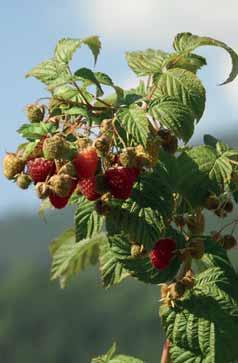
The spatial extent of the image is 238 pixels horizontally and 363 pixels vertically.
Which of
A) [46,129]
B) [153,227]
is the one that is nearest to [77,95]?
[46,129]

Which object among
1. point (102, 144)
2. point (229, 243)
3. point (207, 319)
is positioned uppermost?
point (102, 144)

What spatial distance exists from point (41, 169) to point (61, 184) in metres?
0.07

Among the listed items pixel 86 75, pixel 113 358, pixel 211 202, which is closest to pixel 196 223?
pixel 211 202

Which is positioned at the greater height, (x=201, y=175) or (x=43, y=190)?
(x=43, y=190)

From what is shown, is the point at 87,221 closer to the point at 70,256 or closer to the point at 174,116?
the point at 174,116

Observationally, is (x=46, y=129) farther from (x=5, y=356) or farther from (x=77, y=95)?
(x=5, y=356)

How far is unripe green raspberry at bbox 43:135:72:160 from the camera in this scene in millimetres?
2414

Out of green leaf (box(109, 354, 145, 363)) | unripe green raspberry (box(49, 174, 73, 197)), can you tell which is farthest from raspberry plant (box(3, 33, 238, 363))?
green leaf (box(109, 354, 145, 363))

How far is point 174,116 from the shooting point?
8.36 ft

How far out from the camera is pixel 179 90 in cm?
262

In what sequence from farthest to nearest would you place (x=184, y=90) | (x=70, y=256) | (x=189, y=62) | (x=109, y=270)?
(x=70, y=256)
(x=109, y=270)
(x=189, y=62)
(x=184, y=90)

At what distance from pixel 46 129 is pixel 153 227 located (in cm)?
30

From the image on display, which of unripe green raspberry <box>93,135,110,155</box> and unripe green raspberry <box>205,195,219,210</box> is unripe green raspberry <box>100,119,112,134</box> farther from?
unripe green raspberry <box>205,195,219,210</box>

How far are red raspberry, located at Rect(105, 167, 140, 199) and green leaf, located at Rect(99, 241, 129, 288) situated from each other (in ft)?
1.19
